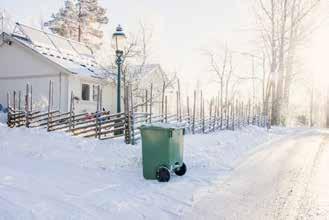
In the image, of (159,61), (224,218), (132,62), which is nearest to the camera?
(224,218)

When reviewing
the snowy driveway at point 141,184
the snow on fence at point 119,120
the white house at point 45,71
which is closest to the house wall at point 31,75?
the white house at point 45,71

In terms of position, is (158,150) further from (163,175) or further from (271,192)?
(271,192)

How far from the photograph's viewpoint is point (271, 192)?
6.49 metres

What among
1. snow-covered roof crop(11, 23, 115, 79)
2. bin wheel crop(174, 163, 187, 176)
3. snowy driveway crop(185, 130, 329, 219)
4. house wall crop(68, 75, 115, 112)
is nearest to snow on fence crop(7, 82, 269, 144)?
bin wheel crop(174, 163, 187, 176)

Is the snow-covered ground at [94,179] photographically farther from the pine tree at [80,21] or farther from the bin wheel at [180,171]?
the pine tree at [80,21]

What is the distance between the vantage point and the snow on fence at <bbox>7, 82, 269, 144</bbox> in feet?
37.1

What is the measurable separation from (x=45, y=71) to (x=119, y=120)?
457 inches

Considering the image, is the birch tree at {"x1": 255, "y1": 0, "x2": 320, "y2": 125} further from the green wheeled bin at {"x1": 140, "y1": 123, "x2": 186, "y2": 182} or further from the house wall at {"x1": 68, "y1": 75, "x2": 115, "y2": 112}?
the green wheeled bin at {"x1": 140, "y1": 123, "x2": 186, "y2": 182}

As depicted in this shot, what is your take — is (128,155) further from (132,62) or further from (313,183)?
(132,62)

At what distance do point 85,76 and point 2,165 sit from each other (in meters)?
14.4

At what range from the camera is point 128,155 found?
8.93 m

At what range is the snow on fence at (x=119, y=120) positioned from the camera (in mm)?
11297

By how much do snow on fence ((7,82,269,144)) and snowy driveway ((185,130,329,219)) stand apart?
1.91 meters

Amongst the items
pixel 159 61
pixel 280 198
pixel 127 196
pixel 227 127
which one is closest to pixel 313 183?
pixel 280 198
